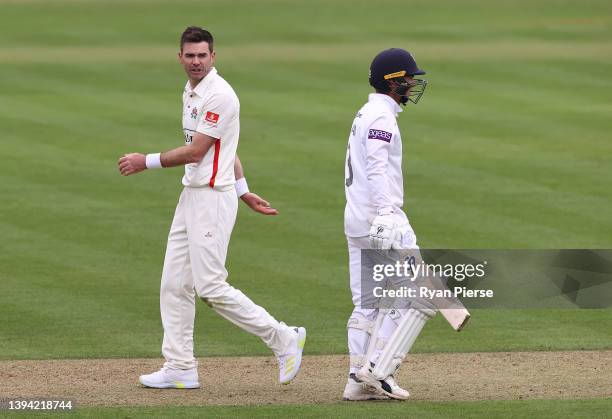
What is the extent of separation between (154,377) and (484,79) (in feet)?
58.7

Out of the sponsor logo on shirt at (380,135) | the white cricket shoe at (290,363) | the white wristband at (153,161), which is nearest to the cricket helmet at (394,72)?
the sponsor logo on shirt at (380,135)

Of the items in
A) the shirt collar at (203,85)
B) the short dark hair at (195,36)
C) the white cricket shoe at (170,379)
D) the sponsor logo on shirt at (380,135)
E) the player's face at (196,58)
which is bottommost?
the white cricket shoe at (170,379)

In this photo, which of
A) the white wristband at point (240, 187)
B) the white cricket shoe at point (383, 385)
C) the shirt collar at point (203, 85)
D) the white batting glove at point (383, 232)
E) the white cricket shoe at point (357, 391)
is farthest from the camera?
the white wristband at point (240, 187)

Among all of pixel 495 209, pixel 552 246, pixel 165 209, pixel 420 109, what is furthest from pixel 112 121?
pixel 552 246

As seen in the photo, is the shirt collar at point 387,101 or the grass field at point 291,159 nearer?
the shirt collar at point 387,101

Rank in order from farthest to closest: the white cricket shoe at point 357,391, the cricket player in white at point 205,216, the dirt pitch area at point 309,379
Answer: the cricket player in white at point 205,216 < the dirt pitch area at point 309,379 < the white cricket shoe at point 357,391

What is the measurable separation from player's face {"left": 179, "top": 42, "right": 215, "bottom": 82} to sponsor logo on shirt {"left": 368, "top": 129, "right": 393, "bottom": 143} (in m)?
1.15

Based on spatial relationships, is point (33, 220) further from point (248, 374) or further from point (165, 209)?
point (248, 374)

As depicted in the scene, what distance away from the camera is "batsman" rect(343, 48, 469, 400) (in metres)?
8.05

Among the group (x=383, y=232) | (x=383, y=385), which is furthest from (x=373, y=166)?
(x=383, y=385)

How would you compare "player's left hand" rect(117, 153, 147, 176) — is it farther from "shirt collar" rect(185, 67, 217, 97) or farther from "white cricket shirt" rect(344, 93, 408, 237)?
"white cricket shirt" rect(344, 93, 408, 237)

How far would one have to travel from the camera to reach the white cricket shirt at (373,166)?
316 inches

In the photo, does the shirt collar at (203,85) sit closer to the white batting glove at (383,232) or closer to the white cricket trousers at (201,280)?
the white cricket trousers at (201,280)

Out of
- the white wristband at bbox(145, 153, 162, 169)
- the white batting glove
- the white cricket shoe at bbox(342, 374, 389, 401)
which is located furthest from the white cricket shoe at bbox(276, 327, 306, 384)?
the white wristband at bbox(145, 153, 162, 169)
